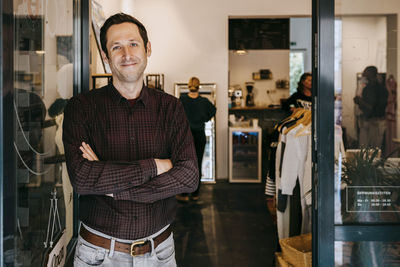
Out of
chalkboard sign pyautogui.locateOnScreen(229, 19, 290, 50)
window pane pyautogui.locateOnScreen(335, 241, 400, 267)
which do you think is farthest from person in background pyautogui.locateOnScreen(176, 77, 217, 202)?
window pane pyautogui.locateOnScreen(335, 241, 400, 267)

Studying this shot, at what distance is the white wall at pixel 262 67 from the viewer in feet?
28.3

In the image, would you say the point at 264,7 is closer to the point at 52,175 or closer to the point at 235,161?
the point at 235,161

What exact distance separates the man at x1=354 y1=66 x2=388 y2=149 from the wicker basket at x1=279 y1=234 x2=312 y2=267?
102cm

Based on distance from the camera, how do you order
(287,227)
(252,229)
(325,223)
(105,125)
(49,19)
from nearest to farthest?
1. (105,125)
2. (49,19)
3. (325,223)
4. (287,227)
5. (252,229)

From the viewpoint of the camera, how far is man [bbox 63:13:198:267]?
1.69 meters

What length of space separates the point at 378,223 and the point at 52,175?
1690 millimetres

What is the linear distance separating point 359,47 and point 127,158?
4.24 feet

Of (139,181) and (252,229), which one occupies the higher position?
(139,181)

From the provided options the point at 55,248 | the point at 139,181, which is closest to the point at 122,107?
the point at 139,181

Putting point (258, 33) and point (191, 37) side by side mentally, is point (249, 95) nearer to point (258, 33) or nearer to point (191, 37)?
point (258, 33)

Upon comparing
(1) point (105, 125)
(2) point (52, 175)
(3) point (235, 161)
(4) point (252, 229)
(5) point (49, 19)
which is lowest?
(4) point (252, 229)

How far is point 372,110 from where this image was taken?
7.07 ft

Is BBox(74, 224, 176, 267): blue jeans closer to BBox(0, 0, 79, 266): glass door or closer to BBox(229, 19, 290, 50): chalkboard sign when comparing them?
BBox(0, 0, 79, 266): glass door

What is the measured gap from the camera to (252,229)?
15.1ft
